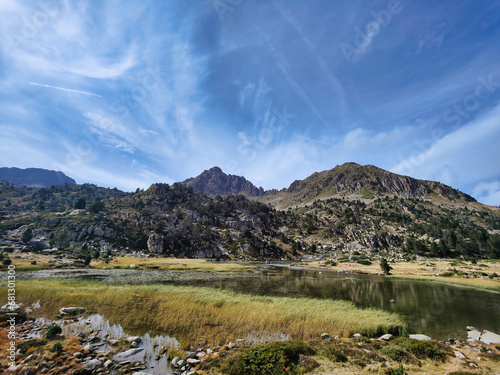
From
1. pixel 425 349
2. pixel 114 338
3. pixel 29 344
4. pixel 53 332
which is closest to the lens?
pixel 29 344

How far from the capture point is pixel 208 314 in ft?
84.3


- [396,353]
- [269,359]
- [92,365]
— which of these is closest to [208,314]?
[92,365]

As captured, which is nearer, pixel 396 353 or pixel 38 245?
pixel 396 353

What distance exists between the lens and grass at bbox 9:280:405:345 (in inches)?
858

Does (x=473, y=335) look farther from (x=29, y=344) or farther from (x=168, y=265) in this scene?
(x=168, y=265)

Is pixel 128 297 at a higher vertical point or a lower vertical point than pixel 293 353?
lower

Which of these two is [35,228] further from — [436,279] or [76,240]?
[436,279]

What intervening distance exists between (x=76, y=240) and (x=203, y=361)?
167m

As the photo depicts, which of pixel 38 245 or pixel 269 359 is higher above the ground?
pixel 269 359

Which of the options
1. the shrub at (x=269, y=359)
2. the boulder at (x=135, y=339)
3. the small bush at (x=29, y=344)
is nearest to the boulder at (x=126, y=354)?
the boulder at (x=135, y=339)

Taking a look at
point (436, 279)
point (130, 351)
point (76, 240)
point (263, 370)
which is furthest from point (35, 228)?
point (436, 279)

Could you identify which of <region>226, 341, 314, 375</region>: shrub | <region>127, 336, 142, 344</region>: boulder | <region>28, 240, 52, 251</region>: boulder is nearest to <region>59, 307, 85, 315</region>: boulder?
<region>127, 336, 142, 344</region>: boulder

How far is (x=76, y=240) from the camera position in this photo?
13900 cm

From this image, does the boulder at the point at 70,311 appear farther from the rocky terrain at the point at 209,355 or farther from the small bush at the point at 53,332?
the small bush at the point at 53,332
